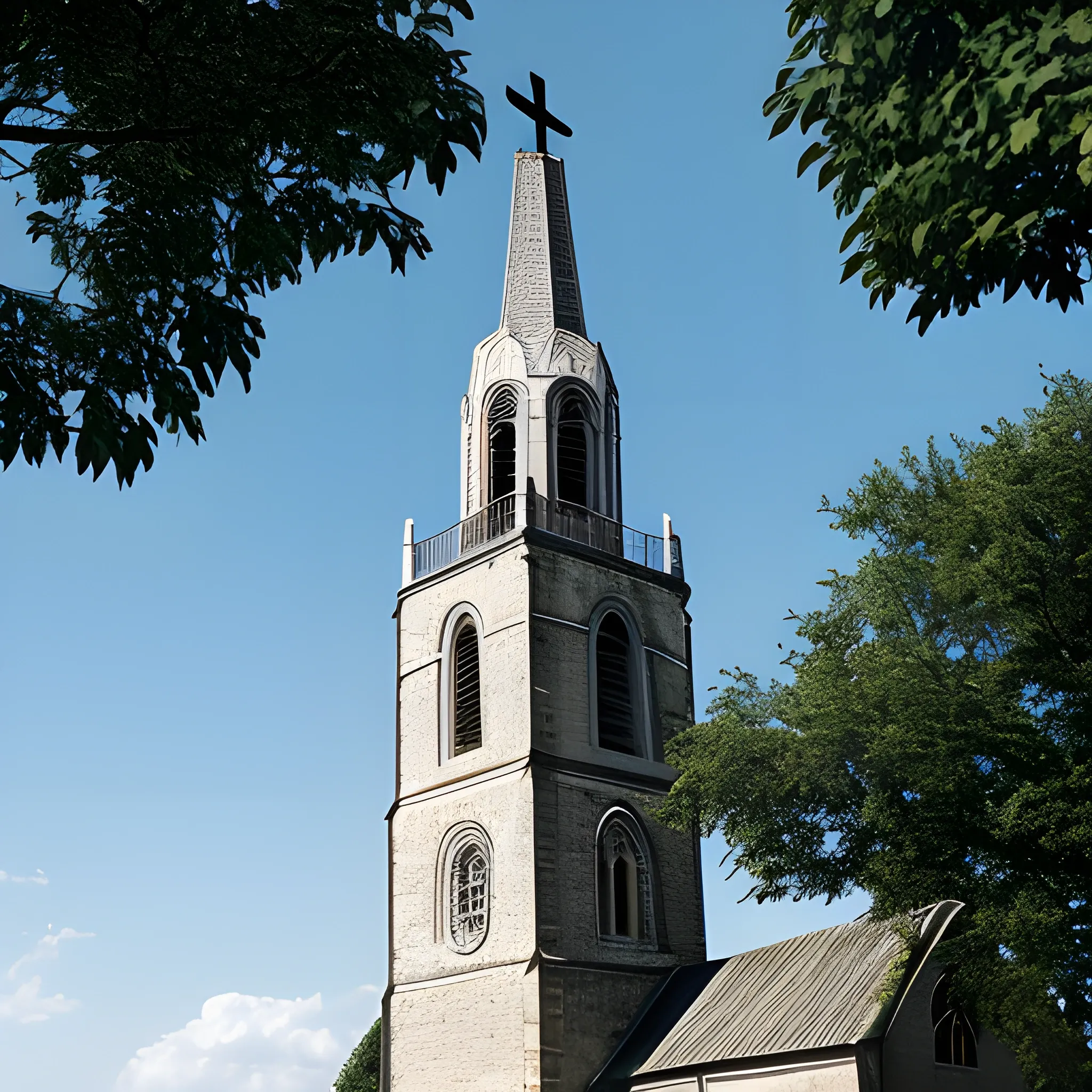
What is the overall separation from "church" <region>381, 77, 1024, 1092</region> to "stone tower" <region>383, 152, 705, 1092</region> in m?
0.06

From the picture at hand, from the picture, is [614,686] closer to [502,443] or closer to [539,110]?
[502,443]

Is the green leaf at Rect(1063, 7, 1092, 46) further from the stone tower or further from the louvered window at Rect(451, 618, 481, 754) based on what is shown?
the louvered window at Rect(451, 618, 481, 754)

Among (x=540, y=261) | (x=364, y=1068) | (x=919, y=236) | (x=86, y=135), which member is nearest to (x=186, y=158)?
(x=86, y=135)

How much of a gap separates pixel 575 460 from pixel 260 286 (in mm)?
21289

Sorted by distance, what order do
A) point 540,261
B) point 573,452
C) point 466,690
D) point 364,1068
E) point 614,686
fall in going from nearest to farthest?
point 466,690 → point 614,686 → point 573,452 → point 540,261 → point 364,1068

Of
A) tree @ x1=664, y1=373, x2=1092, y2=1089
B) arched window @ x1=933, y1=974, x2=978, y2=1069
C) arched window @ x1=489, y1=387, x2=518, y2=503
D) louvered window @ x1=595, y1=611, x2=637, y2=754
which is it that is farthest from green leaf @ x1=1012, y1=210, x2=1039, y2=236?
arched window @ x1=489, y1=387, x2=518, y2=503

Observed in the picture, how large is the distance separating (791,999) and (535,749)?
21.9ft

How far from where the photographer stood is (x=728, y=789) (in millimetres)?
23125

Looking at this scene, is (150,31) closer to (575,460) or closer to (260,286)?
(260,286)

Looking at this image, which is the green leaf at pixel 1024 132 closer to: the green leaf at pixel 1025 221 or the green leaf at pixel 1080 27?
the green leaf at pixel 1080 27

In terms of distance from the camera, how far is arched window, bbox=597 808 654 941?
86.1 ft

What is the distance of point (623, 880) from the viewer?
1062 inches

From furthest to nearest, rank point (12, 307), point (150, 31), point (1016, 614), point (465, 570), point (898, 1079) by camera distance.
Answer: point (465, 570) → point (898, 1079) → point (1016, 614) → point (150, 31) → point (12, 307)

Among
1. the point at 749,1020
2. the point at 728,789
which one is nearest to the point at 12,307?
the point at 728,789
